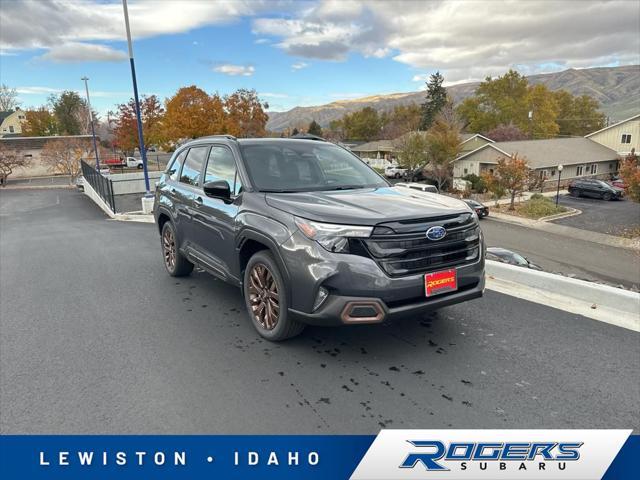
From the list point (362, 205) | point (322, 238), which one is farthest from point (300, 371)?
point (362, 205)

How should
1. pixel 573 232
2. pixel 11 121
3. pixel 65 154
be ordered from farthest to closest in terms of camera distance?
pixel 11 121 → pixel 65 154 → pixel 573 232

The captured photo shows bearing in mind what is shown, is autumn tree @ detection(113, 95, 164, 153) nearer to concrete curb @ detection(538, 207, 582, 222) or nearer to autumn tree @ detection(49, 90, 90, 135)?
autumn tree @ detection(49, 90, 90, 135)

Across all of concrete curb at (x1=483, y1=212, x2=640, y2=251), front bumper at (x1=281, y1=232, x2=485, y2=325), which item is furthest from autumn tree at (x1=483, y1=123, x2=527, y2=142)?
front bumper at (x1=281, y1=232, x2=485, y2=325)

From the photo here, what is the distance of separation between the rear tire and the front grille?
10.6 feet

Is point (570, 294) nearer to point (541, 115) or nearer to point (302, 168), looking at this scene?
point (302, 168)

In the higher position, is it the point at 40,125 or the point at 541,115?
the point at 40,125

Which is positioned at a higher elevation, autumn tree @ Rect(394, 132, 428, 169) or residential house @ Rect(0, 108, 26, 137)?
residential house @ Rect(0, 108, 26, 137)

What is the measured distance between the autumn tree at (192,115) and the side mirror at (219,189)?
41.0 meters

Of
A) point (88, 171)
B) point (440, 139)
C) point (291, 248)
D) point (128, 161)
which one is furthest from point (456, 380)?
point (128, 161)

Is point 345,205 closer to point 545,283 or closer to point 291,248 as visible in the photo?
point 291,248

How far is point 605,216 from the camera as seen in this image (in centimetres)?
3164

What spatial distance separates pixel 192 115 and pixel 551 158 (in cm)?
3705

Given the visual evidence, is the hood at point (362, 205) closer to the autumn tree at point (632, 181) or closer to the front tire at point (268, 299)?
the front tire at point (268, 299)

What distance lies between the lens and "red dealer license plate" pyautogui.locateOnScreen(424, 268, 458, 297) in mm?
3295
